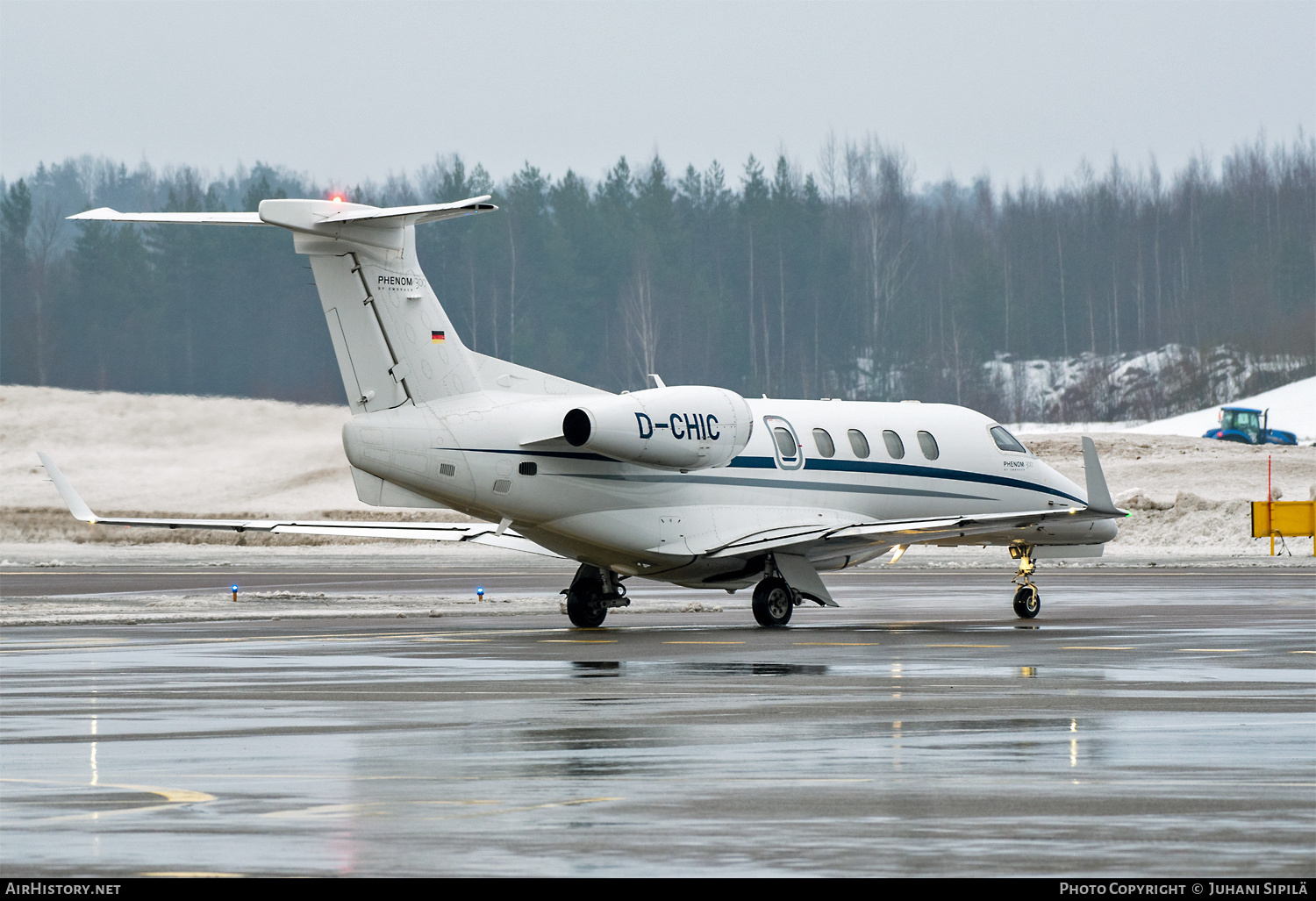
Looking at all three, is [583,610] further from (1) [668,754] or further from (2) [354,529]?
(1) [668,754]

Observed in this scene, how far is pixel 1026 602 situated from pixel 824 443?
389cm

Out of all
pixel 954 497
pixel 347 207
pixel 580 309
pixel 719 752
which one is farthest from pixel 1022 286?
pixel 719 752

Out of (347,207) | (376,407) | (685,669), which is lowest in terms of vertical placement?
(685,669)

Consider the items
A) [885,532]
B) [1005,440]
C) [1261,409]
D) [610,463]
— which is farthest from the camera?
[1261,409]

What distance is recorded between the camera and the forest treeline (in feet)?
337

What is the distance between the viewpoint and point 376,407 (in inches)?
961

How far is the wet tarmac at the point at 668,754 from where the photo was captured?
→ 8.77 metres

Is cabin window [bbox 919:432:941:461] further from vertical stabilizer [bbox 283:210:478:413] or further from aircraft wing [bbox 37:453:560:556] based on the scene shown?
vertical stabilizer [bbox 283:210:478:413]

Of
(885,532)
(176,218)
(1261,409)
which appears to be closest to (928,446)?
(885,532)

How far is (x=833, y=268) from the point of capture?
117m

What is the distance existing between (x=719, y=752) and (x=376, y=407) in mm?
12741

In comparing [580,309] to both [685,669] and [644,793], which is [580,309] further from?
[644,793]

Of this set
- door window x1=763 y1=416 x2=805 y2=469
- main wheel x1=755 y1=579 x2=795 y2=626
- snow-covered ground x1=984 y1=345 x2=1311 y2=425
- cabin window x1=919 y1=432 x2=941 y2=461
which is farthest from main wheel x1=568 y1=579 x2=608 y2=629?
snow-covered ground x1=984 y1=345 x2=1311 y2=425
